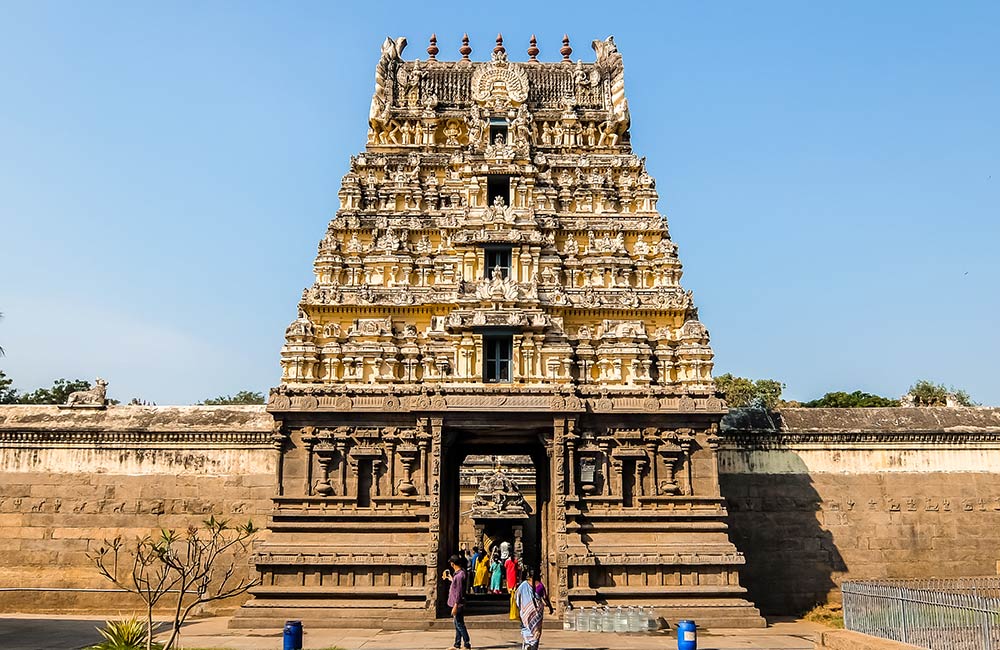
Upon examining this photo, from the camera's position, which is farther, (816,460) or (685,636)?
(816,460)

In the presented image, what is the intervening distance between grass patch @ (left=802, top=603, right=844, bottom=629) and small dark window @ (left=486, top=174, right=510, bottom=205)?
1590 centimetres

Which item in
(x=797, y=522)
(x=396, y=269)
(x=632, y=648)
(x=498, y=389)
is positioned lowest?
(x=632, y=648)

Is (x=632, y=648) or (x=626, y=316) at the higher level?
(x=626, y=316)

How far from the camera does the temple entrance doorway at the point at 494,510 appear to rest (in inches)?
934

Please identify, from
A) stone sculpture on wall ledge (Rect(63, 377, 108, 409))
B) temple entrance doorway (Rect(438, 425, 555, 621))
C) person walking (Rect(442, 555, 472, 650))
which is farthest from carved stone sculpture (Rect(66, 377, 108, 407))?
person walking (Rect(442, 555, 472, 650))

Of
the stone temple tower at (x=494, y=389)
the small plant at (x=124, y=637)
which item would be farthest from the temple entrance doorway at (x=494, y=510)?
the small plant at (x=124, y=637)

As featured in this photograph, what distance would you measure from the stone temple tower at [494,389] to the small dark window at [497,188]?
70 mm

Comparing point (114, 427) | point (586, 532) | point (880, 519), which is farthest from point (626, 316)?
point (114, 427)

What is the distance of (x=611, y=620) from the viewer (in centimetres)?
2003

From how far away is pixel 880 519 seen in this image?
1003 inches

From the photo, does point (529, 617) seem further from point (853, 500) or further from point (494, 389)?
point (853, 500)

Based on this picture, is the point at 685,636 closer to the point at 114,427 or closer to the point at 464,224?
the point at 464,224

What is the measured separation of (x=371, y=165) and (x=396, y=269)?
4859 mm

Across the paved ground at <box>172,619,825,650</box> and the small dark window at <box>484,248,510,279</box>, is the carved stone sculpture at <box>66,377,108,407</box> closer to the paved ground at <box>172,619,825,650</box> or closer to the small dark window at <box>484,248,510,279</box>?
the paved ground at <box>172,619,825,650</box>
